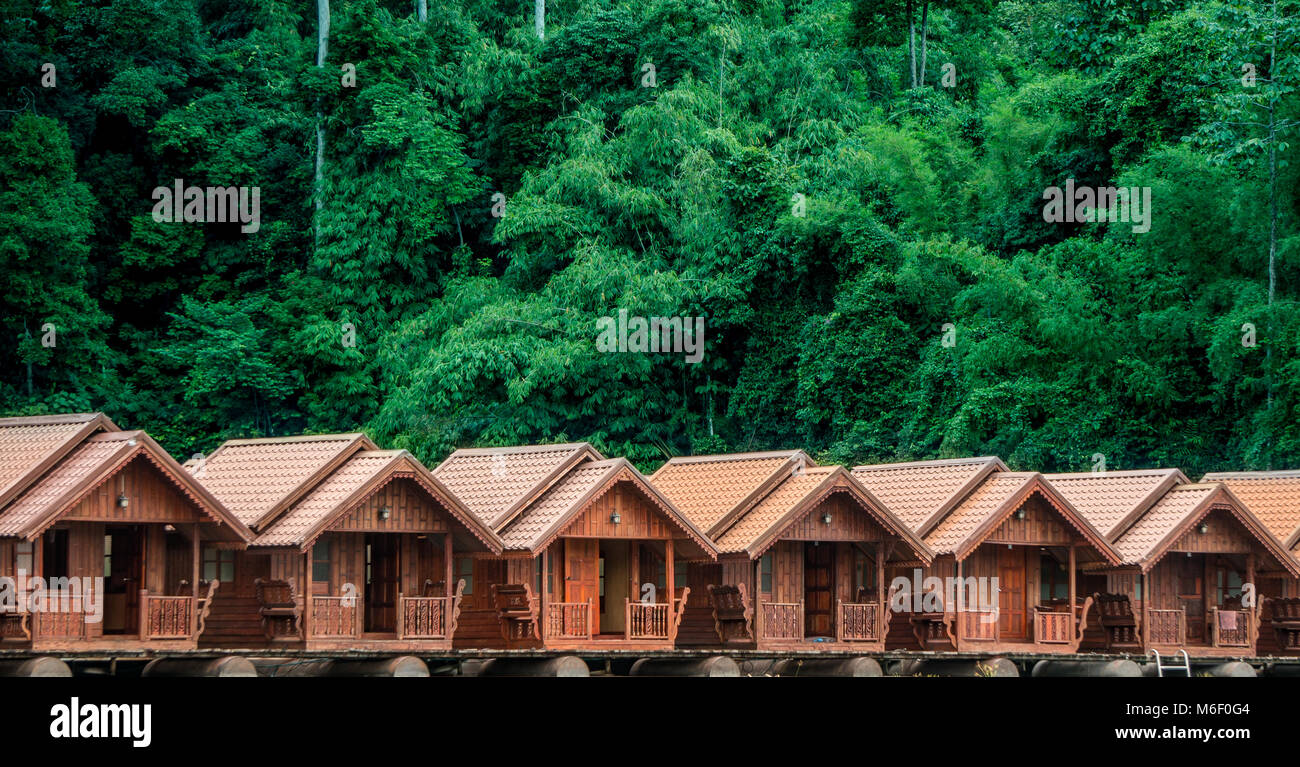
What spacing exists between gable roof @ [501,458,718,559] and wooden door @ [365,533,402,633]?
1.90 metres

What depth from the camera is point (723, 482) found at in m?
36.4

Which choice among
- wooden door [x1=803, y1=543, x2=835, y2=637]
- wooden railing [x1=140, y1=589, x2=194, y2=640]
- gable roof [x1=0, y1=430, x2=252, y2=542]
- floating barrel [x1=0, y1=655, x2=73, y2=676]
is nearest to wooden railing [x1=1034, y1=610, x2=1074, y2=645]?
wooden door [x1=803, y1=543, x2=835, y2=637]

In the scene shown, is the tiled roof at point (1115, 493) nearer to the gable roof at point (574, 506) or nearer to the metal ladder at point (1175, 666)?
the metal ladder at point (1175, 666)

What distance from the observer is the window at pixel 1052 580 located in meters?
38.3

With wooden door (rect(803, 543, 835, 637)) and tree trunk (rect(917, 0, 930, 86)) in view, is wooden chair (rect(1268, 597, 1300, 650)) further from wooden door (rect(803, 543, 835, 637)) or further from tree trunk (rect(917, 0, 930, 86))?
tree trunk (rect(917, 0, 930, 86))

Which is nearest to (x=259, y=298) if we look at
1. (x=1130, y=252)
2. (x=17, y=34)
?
(x=17, y=34)

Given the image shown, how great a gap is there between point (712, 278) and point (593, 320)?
14.4ft

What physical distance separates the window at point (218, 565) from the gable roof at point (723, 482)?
869 cm

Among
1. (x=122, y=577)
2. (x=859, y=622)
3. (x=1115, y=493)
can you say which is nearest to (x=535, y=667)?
(x=122, y=577)

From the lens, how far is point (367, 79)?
62.9 m

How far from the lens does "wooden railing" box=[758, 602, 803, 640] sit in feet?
112

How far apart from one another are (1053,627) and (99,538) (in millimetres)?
18171
